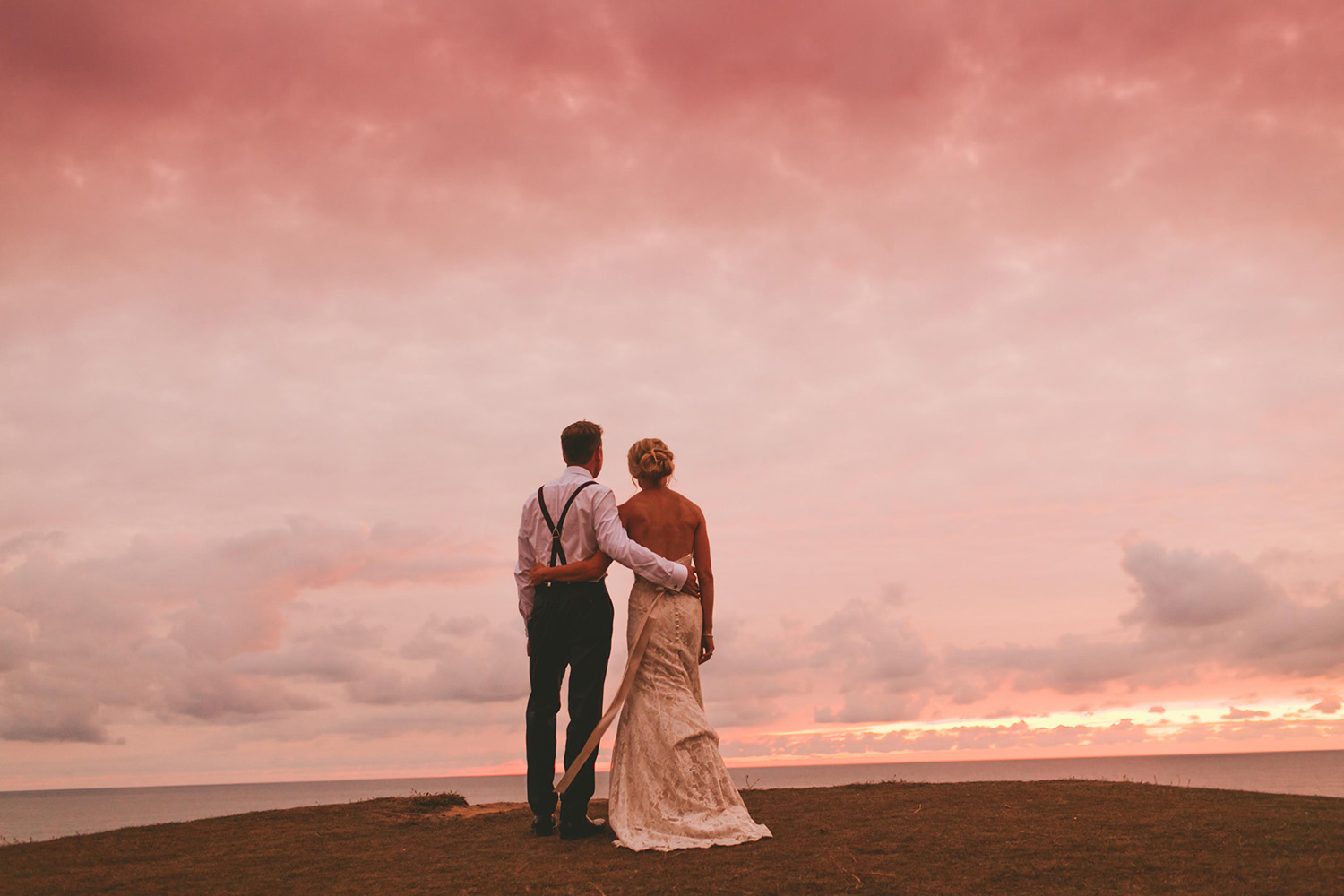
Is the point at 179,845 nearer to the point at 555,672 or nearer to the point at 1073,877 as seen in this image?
the point at 555,672

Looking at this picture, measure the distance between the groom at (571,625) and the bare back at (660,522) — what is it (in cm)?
27

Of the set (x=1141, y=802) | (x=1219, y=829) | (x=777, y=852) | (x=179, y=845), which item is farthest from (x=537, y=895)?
(x=1141, y=802)

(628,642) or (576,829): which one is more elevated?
(628,642)

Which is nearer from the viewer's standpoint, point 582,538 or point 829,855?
point 829,855

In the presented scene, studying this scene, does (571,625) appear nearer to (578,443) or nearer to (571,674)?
(571,674)

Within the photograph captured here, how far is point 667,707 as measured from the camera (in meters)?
6.44

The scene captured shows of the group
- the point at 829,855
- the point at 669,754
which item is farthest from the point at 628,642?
the point at 829,855

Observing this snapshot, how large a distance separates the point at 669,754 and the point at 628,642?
0.98m

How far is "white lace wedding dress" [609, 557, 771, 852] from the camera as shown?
590cm

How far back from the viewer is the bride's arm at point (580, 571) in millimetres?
6387

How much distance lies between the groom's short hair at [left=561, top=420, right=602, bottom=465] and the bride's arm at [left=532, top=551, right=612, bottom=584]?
858 mm

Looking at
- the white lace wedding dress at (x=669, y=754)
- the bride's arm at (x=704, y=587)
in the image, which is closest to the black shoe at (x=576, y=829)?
the white lace wedding dress at (x=669, y=754)

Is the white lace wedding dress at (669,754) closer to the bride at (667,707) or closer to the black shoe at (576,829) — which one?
the bride at (667,707)

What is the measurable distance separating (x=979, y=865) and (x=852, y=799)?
12.1 feet
